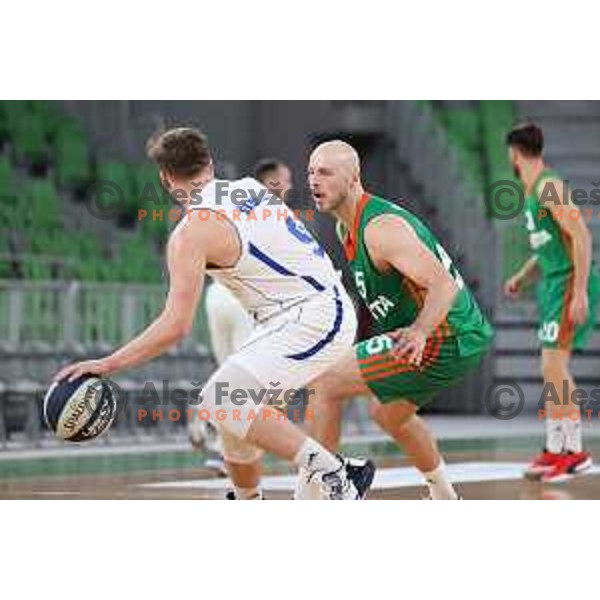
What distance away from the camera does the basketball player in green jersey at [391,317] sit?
7438mm

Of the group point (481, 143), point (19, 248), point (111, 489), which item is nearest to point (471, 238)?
point (481, 143)

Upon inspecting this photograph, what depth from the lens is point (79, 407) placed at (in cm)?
716

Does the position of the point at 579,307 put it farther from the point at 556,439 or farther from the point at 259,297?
the point at 259,297

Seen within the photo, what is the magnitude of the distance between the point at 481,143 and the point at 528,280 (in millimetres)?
12504

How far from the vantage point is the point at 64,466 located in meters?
11.7

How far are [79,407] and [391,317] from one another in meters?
1.42

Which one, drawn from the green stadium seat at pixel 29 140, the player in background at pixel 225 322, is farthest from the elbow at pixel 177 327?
the green stadium seat at pixel 29 140

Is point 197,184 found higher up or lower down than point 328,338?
higher up

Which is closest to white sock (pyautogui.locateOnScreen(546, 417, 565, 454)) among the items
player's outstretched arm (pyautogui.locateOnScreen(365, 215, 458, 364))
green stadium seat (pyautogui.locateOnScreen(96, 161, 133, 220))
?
player's outstretched arm (pyautogui.locateOnScreen(365, 215, 458, 364))

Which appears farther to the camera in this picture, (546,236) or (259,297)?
(546,236)

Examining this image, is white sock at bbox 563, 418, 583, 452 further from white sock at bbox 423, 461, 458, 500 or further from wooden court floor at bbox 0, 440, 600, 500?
white sock at bbox 423, 461, 458, 500

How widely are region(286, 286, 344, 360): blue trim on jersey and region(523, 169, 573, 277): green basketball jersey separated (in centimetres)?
325

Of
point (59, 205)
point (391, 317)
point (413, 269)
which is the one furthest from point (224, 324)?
point (59, 205)

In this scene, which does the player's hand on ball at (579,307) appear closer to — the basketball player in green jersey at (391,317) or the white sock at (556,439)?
the white sock at (556,439)
